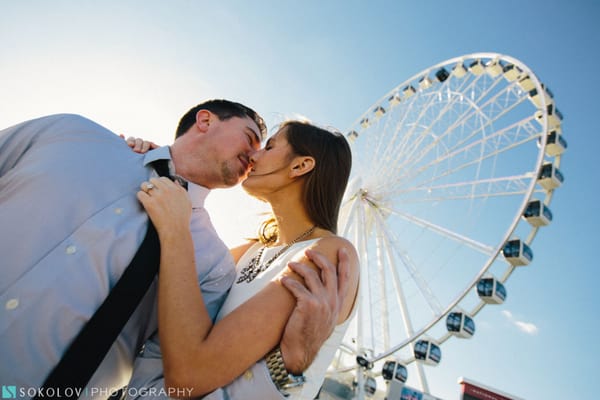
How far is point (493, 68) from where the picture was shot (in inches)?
572

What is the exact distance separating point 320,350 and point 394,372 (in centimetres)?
1443

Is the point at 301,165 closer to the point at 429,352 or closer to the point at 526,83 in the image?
the point at 429,352

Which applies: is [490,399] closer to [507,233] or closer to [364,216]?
[507,233]

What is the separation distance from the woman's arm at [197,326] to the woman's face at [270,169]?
1.11 metres

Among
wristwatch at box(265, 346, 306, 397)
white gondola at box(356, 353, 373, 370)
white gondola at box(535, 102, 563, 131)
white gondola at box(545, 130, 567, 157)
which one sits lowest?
white gondola at box(356, 353, 373, 370)

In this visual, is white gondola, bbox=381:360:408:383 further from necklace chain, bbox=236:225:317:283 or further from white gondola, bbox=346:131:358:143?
necklace chain, bbox=236:225:317:283

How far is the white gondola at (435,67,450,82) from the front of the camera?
55.2 ft

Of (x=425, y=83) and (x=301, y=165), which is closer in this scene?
(x=301, y=165)

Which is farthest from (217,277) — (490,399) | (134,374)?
(490,399)

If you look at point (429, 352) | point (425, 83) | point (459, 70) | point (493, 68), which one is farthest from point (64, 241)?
point (425, 83)

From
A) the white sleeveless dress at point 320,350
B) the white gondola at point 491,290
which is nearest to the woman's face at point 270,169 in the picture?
the white sleeveless dress at point 320,350

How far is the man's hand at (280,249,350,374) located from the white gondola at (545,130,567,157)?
13818 mm

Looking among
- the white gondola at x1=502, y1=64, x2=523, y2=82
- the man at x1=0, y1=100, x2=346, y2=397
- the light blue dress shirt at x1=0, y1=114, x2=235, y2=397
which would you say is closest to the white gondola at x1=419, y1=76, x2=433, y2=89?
the white gondola at x1=502, y1=64, x2=523, y2=82

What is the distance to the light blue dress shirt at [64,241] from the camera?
1384mm
